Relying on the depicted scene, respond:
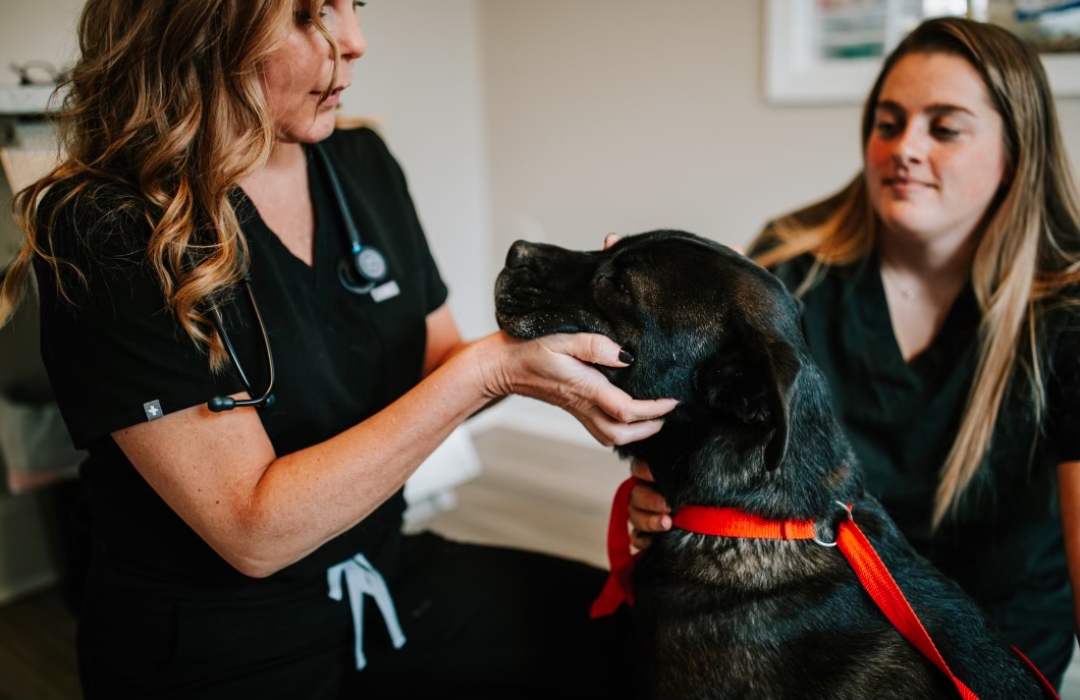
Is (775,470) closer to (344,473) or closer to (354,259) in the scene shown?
(344,473)

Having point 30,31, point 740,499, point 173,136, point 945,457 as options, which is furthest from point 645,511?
point 30,31

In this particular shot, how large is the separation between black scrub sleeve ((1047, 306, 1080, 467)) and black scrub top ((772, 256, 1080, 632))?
0.15 feet

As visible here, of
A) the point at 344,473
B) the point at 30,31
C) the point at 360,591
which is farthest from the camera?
the point at 30,31

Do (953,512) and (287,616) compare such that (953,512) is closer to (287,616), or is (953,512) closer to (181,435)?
(287,616)

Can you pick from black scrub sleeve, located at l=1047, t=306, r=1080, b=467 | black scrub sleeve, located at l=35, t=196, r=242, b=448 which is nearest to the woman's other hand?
black scrub sleeve, located at l=35, t=196, r=242, b=448

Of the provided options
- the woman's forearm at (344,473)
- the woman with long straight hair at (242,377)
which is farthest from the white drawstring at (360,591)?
the woman's forearm at (344,473)

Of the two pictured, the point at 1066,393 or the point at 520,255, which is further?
the point at 1066,393

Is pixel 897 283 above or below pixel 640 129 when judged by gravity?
below

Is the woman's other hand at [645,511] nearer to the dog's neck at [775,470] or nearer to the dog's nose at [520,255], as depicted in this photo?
the dog's neck at [775,470]

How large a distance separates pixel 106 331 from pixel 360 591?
1.97 ft

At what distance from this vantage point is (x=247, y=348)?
49.5 inches

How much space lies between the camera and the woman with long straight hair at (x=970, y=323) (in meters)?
1.58

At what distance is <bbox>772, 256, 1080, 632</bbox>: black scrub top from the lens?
1633 millimetres

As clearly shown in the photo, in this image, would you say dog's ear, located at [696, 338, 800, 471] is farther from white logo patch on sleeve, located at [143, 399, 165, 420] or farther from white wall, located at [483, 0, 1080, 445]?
white wall, located at [483, 0, 1080, 445]
